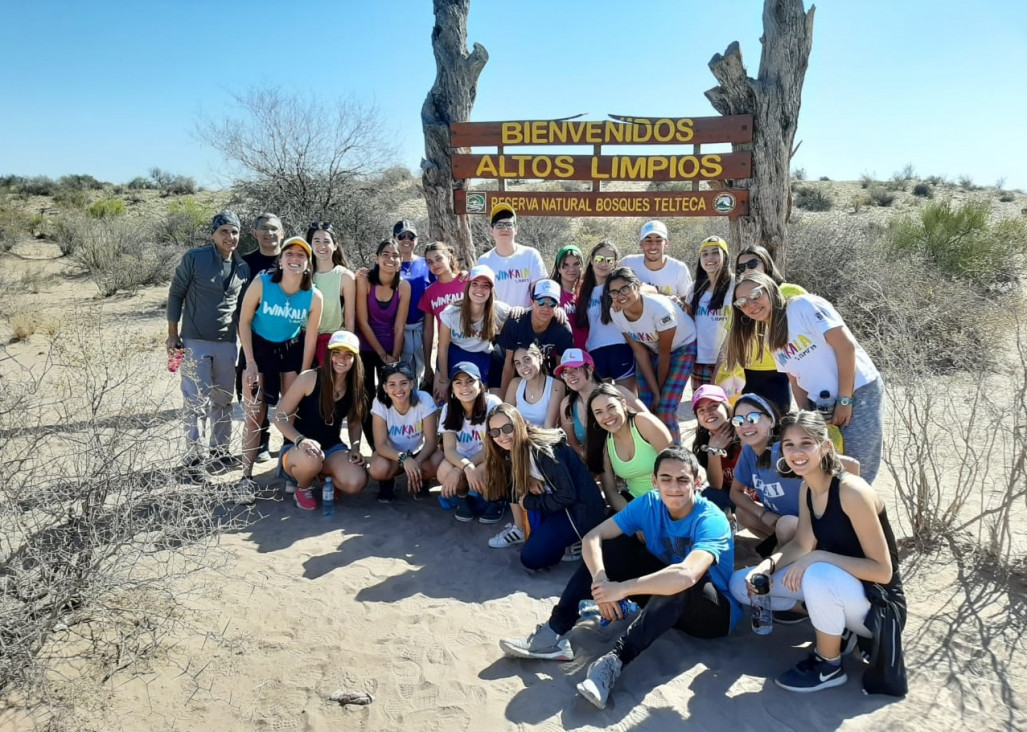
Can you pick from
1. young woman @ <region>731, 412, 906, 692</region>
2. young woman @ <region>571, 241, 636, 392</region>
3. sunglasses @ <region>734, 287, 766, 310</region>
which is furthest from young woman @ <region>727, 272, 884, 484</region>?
young woman @ <region>571, 241, 636, 392</region>

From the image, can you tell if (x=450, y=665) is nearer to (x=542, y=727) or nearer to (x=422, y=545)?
(x=542, y=727)

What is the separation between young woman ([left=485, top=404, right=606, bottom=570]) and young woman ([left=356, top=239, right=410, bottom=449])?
1.73 m

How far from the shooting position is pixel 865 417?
3762 mm

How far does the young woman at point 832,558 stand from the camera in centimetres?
289

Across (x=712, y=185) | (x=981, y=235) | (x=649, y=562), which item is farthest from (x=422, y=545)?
(x=981, y=235)

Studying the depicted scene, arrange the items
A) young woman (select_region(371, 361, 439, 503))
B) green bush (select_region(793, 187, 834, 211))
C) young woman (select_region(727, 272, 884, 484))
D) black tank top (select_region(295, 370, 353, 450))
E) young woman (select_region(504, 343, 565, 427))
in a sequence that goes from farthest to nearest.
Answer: green bush (select_region(793, 187, 834, 211)) → black tank top (select_region(295, 370, 353, 450)) → young woman (select_region(371, 361, 439, 503)) → young woman (select_region(504, 343, 565, 427)) → young woman (select_region(727, 272, 884, 484))

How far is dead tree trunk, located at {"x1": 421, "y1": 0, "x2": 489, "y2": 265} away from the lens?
788cm

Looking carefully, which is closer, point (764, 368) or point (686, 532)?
point (686, 532)

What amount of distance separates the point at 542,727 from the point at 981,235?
34.5 feet

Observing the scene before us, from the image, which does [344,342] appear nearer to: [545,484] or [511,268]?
[511,268]

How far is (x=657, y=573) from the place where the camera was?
10.2 ft

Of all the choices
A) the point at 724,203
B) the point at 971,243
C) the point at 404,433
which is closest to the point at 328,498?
the point at 404,433

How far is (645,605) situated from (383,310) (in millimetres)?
3124

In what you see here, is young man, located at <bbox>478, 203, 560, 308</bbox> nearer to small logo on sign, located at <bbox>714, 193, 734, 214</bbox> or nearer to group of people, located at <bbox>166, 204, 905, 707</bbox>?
group of people, located at <bbox>166, 204, 905, 707</bbox>
